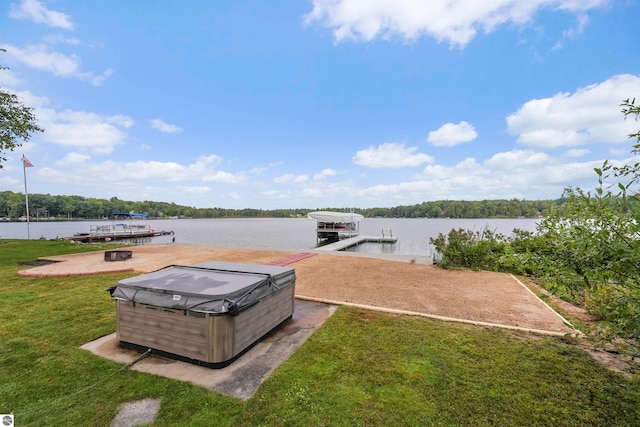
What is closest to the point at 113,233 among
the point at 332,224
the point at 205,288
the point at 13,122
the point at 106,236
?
the point at 106,236

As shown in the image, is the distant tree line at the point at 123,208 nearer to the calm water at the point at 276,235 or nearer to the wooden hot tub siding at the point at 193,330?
the calm water at the point at 276,235

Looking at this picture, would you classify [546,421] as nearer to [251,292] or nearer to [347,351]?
[347,351]

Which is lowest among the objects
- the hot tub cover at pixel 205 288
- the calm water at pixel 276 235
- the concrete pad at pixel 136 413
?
the calm water at pixel 276 235

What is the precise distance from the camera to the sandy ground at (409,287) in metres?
5.35

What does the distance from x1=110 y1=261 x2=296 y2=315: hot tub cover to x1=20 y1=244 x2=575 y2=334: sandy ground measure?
2.27m

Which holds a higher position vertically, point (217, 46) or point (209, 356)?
point (217, 46)

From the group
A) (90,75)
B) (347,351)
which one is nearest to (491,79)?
(347,351)

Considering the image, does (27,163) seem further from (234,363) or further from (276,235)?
(276,235)

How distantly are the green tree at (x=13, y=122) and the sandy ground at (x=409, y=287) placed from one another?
18.2 feet

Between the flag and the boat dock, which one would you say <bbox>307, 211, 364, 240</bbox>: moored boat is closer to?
the boat dock

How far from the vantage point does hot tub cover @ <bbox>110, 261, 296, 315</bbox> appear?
323 cm

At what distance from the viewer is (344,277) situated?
27.7ft

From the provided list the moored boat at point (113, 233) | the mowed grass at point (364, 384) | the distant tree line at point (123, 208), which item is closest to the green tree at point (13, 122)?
the mowed grass at point (364, 384)

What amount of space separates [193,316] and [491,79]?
22228mm
